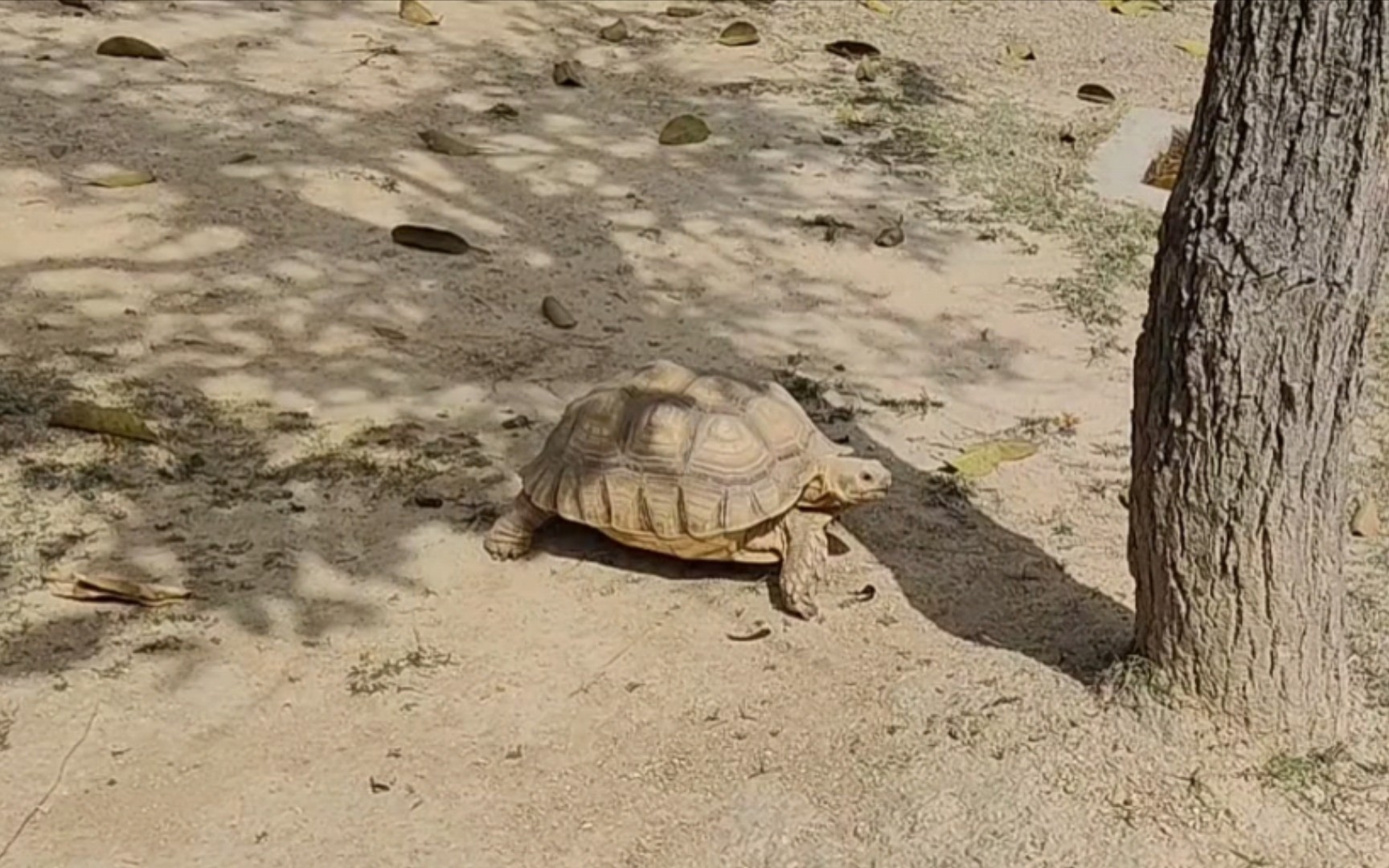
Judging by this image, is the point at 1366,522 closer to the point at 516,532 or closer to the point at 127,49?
the point at 516,532

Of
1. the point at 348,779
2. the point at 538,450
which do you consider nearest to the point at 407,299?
the point at 538,450

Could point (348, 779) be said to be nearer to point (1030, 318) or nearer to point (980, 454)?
point (980, 454)

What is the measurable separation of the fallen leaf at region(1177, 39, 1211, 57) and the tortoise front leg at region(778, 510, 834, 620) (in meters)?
5.30

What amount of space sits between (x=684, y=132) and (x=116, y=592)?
3595mm

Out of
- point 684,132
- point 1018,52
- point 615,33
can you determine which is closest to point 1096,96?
point 1018,52

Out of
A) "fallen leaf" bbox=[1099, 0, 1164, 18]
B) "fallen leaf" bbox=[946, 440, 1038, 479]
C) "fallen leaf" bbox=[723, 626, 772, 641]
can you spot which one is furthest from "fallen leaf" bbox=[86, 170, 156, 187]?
"fallen leaf" bbox=[1099, 0, 1164, 18]

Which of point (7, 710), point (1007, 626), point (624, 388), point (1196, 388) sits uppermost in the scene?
point (1196, 388)

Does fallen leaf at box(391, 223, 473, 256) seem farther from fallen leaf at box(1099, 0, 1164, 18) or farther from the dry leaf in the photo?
fallen leaf at box(1099, 0, 1164, 18)

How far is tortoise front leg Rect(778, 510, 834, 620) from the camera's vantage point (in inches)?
150

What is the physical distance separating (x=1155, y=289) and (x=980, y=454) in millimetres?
1350

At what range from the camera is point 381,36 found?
7531 mm

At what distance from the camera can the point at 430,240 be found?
5.62 m

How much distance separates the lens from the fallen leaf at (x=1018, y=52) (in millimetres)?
8148

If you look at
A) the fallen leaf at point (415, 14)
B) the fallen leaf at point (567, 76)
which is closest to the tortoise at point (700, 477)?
the fallen leaf at point (567, 76)
